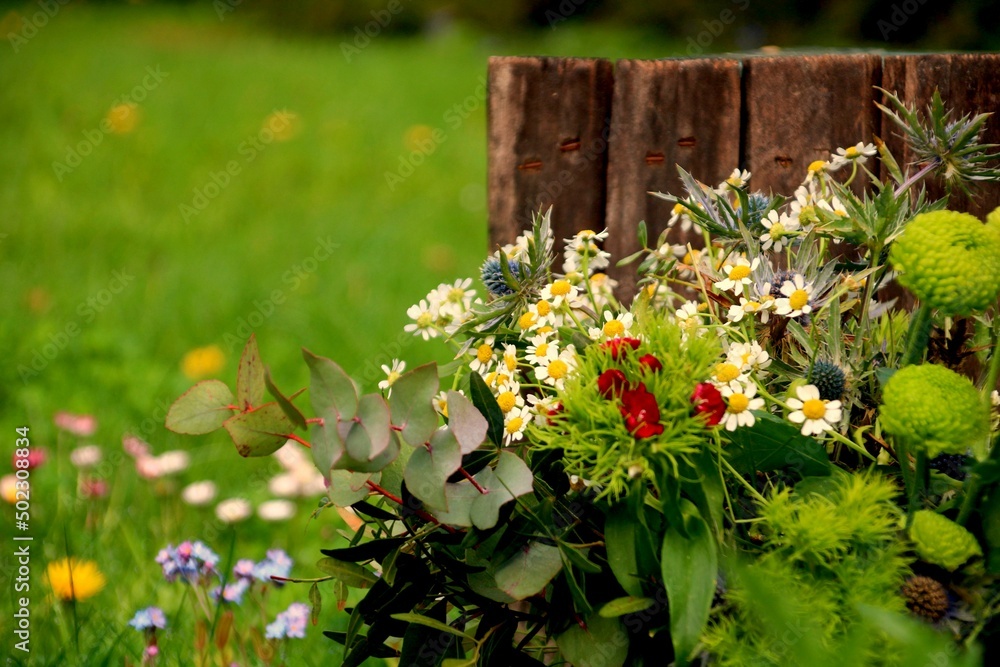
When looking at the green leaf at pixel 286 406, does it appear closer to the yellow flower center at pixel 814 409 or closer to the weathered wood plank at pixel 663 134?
the yellow flower center at pixel 814 409

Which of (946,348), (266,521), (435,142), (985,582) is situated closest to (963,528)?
(985,582)

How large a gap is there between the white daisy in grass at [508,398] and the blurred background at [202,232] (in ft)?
2.37

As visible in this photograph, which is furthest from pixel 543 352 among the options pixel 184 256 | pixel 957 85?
pixel 184 256

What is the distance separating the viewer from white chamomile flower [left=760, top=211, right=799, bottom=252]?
118 cm

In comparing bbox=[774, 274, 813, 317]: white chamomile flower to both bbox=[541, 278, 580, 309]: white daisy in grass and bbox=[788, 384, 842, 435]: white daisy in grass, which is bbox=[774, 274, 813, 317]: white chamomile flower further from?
bbox=[541, 278, 580, 309]: white daisy in grass

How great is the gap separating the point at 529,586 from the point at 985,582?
47cm

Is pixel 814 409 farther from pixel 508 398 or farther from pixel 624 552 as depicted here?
pixel 508 398

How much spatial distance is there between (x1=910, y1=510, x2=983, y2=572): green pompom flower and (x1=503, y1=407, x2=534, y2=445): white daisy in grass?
17.1 inches

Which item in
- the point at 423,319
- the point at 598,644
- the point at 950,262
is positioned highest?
the point at 950,262

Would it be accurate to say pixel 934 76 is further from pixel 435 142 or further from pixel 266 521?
pixel 435 142

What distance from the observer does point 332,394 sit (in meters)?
0.92

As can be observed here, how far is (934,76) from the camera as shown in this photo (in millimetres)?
1430

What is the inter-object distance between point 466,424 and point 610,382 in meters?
0.16

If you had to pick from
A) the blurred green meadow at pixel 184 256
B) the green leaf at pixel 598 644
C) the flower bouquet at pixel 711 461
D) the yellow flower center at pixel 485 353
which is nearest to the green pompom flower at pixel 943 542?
the flower bouquet at pixel 711 461
